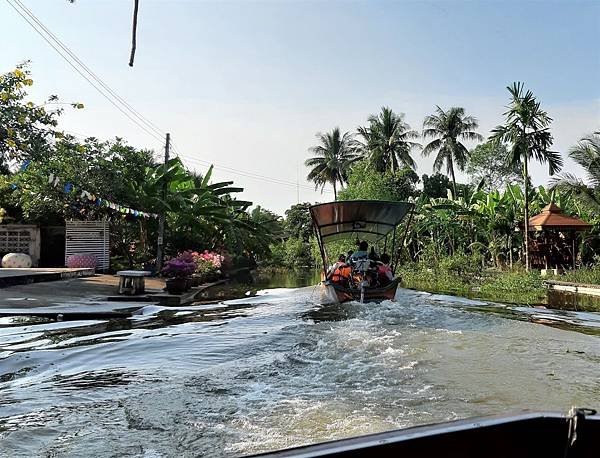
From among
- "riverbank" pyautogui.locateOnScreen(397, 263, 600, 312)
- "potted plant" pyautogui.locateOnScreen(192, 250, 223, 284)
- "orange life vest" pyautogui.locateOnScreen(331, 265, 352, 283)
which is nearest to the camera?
"orange life vest" pyautogui.locateOnScreen(331, 265, 352, 283)

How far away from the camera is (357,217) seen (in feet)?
54.3

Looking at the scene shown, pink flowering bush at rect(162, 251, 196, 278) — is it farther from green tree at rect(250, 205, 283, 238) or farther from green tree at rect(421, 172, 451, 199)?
green tree at rect(421, 172, 451, 199)

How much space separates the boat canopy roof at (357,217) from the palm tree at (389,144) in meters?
24.3

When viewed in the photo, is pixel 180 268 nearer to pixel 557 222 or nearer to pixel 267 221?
pixel 557 222

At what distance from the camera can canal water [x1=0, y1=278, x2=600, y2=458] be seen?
4.83 metres

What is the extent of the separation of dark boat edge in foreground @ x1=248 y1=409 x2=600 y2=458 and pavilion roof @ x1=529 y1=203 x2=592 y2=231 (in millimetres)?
23099

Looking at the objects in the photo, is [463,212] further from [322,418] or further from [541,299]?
[322,418]

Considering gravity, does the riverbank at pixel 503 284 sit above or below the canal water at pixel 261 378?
above

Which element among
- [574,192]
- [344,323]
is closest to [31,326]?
[344,323]

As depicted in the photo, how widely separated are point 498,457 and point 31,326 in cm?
954

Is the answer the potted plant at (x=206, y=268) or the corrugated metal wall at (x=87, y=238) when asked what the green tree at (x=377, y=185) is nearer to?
the potted plant at (x=206, y=268)

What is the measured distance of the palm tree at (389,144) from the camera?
42.6 metres

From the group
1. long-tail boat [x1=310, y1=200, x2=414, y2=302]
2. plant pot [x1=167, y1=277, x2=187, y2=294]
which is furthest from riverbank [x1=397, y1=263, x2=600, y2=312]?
plant pot [x1=167, y1=277, x2=187, y2=294]

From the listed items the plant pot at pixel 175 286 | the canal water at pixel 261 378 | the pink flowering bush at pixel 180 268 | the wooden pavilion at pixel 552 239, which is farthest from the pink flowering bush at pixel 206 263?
the wooden pavilion at pixel 552 239
